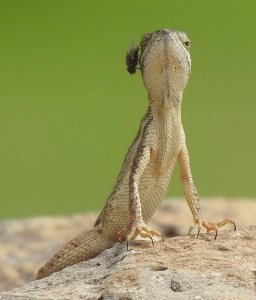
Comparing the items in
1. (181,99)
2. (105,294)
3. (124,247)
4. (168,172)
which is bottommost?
(105,294)

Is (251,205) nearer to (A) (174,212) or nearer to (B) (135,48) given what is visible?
(A) (174,212)

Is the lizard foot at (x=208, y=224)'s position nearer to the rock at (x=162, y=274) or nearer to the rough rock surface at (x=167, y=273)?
the rough rock surface at (x=167, y=273)

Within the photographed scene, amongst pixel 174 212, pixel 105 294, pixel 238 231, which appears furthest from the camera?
pixel 174 212

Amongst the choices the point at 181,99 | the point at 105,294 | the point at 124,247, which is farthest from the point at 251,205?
the point at 105,294

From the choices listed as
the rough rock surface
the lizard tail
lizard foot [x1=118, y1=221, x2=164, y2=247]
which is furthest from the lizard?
the rough rock surface

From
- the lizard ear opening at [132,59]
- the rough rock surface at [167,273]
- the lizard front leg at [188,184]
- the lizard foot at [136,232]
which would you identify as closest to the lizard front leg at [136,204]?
the lizard foot at [136,232]

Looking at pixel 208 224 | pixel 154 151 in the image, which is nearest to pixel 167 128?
pixel 154 151
